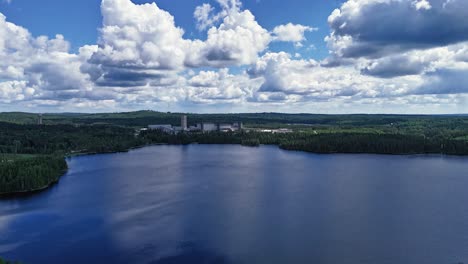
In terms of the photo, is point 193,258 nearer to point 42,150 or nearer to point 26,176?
point 26,176

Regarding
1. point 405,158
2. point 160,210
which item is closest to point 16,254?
point 160,210

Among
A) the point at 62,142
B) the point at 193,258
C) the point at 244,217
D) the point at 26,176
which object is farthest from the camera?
the point at 62,142

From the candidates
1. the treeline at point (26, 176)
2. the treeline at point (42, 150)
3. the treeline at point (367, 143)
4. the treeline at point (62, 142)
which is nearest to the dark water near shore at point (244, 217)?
the treeline at point (26, 176)

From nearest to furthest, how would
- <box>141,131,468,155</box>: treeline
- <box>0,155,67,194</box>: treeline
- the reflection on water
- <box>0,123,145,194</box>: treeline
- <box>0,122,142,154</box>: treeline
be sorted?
1. the reflection on water
2. <box>0,155,67,194</box>: treeline
3. <box>0,123,145,194</box>: treeline
4. <box>0,122,142,154</box>: treeline
5. <box>141,131,468,155</box>: treeline

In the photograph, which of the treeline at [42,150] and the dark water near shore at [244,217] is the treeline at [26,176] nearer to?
the treeline at [42,150]

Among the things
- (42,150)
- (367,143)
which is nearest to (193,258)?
(42,150)

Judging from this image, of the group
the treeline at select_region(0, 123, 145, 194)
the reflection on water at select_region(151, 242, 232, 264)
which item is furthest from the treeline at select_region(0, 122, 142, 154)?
the reflection on water at select_region(151, 242, 232, 264)

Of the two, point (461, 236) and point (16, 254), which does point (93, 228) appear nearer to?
point (16, 254)

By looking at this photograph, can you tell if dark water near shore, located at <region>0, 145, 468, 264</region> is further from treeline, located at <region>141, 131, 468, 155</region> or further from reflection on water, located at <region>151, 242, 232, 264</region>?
treeline, located at <region>141, 131, 468, 155</region>
